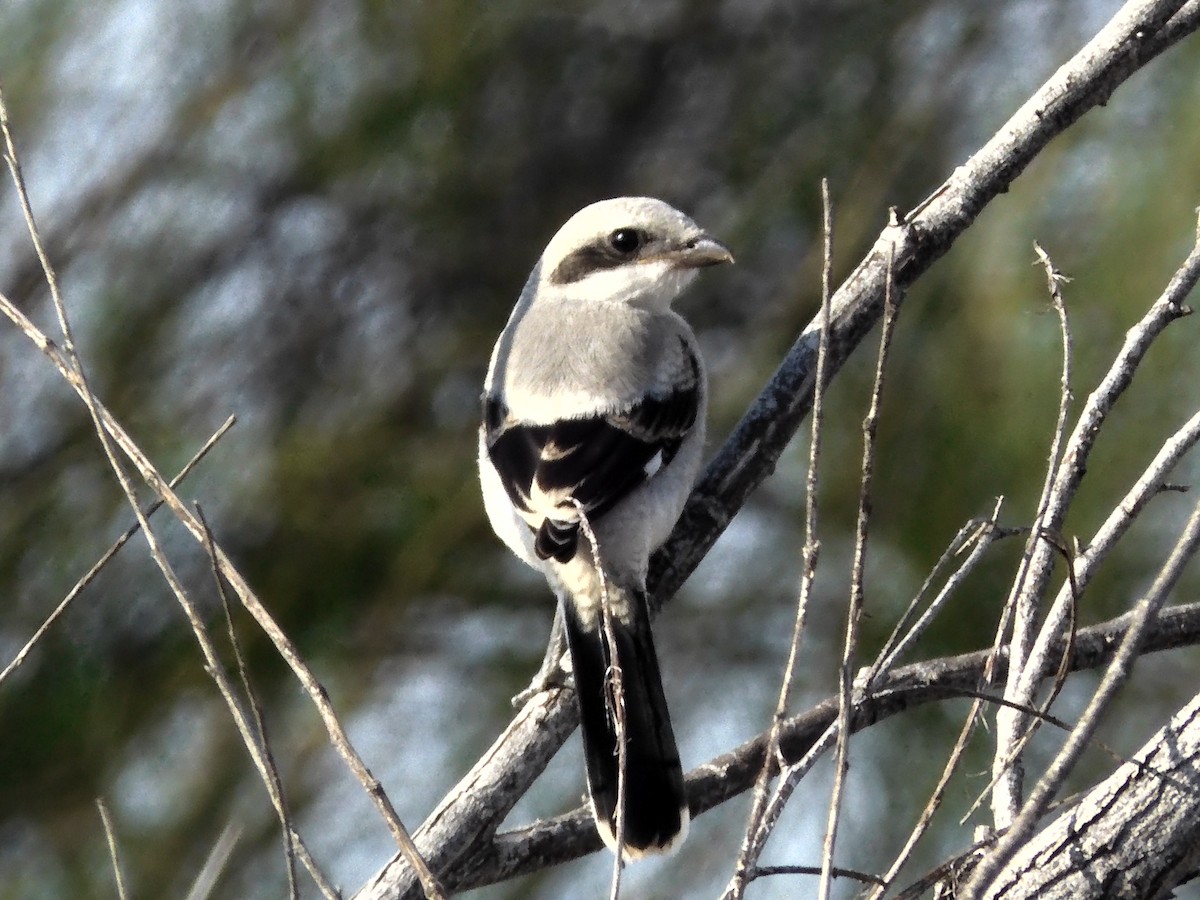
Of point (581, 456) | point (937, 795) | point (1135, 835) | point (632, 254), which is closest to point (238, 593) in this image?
point (937, 795)

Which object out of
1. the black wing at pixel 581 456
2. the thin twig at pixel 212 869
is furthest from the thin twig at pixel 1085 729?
the black wing at pixel 581 456

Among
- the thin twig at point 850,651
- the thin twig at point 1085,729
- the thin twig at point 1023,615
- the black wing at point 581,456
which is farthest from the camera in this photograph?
the black wing at point 581,456

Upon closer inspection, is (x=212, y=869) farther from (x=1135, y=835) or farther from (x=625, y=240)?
(x=625, y=240)

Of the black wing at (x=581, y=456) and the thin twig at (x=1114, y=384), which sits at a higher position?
the black wing at (x=581, y=456)

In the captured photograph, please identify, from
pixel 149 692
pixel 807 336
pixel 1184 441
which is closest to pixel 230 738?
pixel 149 692

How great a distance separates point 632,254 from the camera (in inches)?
129

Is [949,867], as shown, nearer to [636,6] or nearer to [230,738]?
[230,738]

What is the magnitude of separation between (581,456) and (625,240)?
0.70 m

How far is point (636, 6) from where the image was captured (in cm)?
429

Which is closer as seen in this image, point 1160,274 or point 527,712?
point 527,712

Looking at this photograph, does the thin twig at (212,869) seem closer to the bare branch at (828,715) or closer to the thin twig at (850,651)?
the thin twig at (850,651)

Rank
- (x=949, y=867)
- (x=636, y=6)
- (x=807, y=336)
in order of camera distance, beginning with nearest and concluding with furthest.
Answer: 1. (x=949, y=867)
2. (x=807, y=336)
3. (x=636, y=6)

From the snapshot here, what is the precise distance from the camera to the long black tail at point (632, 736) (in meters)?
2.44

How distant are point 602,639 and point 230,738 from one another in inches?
61.6
